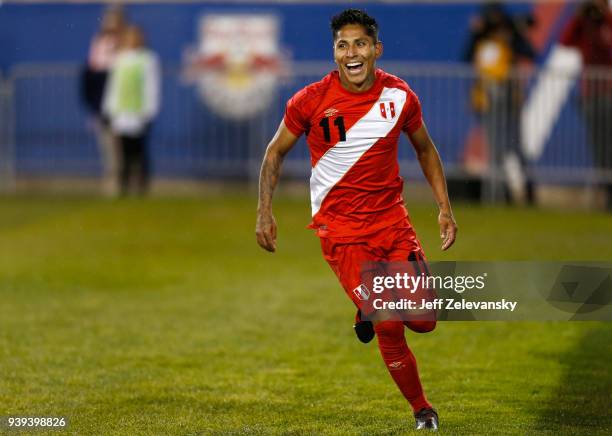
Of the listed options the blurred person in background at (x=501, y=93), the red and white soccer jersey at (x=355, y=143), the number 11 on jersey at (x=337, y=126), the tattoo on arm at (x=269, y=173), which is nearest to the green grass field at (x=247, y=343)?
the blurred person in background at (x=501, y=93)

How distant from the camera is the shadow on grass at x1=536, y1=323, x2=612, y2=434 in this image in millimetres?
7766

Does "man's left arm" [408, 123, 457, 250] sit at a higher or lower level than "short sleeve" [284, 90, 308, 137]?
lower

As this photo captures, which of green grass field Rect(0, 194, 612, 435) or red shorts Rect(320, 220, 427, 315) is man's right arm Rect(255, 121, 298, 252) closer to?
red shorts Rect(320, 220, 427, 315)

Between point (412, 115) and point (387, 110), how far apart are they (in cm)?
15

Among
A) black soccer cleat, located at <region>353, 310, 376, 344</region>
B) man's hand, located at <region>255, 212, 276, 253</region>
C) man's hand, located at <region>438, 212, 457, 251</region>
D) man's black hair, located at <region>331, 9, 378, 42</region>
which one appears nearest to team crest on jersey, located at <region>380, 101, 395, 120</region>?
man's black hair, located at <region>331, 9, 378, 42</region>

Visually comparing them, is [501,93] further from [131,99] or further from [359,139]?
[359,139]

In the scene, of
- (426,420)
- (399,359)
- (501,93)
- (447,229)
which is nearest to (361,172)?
(447,229)

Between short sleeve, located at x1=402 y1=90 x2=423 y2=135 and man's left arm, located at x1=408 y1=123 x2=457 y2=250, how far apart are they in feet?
0.12

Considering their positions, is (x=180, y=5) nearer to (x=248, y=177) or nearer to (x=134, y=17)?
(x=134, y=17)

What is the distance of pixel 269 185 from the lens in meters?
7.69

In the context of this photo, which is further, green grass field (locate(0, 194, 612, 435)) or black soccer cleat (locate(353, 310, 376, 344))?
green grass field (locate(0, 194, 612, 435))

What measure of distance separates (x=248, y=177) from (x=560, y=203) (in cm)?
423

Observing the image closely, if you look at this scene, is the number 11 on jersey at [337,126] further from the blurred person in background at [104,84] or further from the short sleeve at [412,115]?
the blurred person in background at [104,84]

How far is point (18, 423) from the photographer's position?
25.4 ft
